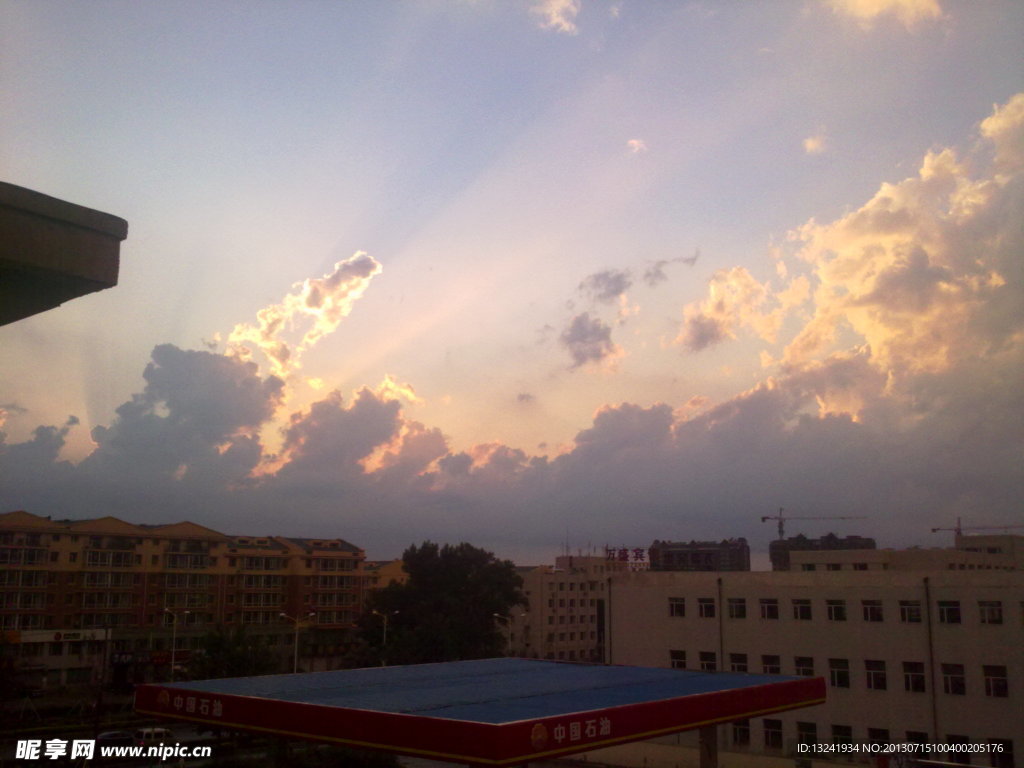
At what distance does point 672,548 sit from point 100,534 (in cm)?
10897

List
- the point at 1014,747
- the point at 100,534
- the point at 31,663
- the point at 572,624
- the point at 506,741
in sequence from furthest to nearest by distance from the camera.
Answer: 1. the point at 572,624
2. the point at 100,534
3. the point at 31,663
4. the point at 1014,747
5. the point at 506,741

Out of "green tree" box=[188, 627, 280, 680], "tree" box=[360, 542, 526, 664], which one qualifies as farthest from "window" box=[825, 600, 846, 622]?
"tree" box=[360, 542, 526, 664]

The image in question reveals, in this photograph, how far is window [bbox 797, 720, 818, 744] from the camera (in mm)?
35594

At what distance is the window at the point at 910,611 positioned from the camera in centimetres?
3488

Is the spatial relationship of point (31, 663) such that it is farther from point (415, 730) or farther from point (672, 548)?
point (672, 548)

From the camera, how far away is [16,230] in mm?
2820

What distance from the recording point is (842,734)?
35.1 m

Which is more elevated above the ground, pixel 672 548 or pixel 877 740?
pixel 672 548

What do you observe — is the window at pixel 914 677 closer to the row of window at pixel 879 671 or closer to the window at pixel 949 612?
the row of window at pixel 879 671

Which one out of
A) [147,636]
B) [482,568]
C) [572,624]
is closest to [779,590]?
[482,568]

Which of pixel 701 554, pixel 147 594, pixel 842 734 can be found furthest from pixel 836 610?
pixel 701 554

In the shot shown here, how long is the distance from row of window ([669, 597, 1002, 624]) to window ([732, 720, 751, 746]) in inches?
186

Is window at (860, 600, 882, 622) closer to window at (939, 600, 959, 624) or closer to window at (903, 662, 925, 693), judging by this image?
window at (903, 662, 925, 693)

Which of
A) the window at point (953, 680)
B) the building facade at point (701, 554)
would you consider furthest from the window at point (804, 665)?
the building facade at point (701, 554)
